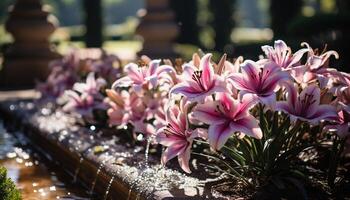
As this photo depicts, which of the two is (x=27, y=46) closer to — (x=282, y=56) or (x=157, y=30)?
(x=157, y=30)

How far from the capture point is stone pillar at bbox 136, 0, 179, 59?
10.2 metres

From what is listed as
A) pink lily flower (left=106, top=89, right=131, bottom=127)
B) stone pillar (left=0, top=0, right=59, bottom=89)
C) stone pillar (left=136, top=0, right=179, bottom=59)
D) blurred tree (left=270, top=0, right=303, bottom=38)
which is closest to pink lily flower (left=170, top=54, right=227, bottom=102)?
pink lily flower (left=106, top=89, right=131, bottom=127)

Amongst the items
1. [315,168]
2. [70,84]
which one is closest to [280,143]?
[315,168]

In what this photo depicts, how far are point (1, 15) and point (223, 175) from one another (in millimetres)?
50411

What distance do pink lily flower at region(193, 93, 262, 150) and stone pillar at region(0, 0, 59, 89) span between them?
849cm

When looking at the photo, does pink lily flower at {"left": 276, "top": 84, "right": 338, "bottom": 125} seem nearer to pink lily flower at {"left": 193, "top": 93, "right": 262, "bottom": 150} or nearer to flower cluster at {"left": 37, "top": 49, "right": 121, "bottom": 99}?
pink lily flower at {"left": 193, "top": 93, "right": 262, "bottom": 150}

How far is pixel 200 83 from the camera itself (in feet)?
10.5

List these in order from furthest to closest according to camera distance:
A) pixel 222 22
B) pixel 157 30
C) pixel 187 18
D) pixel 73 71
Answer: pixel 222 22
pixel 187 18
pixel 157 30
pixel 73 71

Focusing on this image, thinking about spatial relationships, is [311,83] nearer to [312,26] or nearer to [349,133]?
[349,133]

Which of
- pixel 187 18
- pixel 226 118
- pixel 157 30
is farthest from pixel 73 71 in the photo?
pixel 187 18

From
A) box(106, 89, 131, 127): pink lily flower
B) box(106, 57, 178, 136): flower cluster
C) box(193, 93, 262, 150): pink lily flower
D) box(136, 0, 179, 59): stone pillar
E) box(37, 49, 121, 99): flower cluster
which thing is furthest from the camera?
box(136, 0, 179, 59): stone pillar

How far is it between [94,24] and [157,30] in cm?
1815

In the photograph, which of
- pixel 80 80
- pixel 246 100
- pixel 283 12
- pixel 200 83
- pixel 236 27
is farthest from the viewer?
pixel 236 27

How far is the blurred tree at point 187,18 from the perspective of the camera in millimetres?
27078
